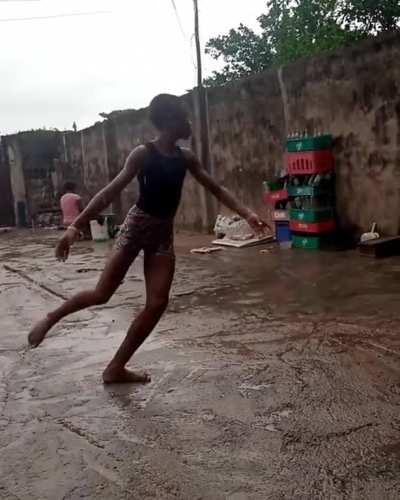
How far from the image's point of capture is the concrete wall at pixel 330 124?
7.53 m

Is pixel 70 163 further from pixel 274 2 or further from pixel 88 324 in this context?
pixel 88 324

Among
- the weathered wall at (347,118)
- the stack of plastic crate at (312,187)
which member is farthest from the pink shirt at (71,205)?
the stack of plastic crate at (312,187)

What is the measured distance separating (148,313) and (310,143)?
17.6 feet

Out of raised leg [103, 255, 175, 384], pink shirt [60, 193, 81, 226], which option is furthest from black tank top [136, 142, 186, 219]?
pink shirt [60, 193, 81, 226]

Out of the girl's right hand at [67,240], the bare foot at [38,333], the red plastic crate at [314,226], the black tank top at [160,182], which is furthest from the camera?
the red plastic crate at [314,226]

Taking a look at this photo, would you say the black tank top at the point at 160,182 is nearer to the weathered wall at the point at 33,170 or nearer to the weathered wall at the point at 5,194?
the weathered wall at the point at 33,170

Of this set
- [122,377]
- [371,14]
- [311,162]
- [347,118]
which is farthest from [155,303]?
[371,14]

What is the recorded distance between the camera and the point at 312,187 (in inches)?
318

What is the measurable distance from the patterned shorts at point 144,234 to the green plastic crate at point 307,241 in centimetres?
514

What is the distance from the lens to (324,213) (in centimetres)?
817

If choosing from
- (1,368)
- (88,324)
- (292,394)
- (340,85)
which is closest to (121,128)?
(340,85)

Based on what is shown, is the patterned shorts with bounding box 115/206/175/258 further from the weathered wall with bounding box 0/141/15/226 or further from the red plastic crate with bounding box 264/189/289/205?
the weathered wall with bounding box 0/141/15/226

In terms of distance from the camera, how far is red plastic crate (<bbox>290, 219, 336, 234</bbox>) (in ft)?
26.7

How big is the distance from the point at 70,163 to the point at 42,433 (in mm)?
16508
